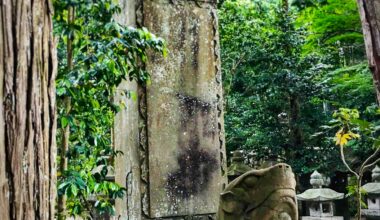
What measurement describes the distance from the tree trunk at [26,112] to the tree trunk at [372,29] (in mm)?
971

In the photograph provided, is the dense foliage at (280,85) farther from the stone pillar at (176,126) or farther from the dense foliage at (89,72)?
the dense foliage at (89,72)

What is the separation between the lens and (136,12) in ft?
11.7

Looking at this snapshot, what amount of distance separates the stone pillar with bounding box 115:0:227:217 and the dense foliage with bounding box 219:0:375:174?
15.9ft

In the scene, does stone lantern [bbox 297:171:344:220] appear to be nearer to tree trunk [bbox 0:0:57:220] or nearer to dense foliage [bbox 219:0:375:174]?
dense foliage [bbox 219:0:375:174]

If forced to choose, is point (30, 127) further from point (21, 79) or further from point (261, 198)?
point (261, 198)

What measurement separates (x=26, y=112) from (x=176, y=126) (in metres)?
2.31

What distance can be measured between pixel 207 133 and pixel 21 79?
2.53m

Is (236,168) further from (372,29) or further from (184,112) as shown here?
(372,29)

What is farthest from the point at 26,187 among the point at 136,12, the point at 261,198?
the point at 136,12

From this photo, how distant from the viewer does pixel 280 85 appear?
28.5 feet

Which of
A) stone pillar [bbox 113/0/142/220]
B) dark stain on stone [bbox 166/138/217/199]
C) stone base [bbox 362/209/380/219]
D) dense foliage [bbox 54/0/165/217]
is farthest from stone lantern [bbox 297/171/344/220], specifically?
dense foliage [bbox 54/0/165/217]

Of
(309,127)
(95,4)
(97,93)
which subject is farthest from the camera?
(309,127)

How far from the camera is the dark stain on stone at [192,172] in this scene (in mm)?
3576

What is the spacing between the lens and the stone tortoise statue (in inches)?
122
